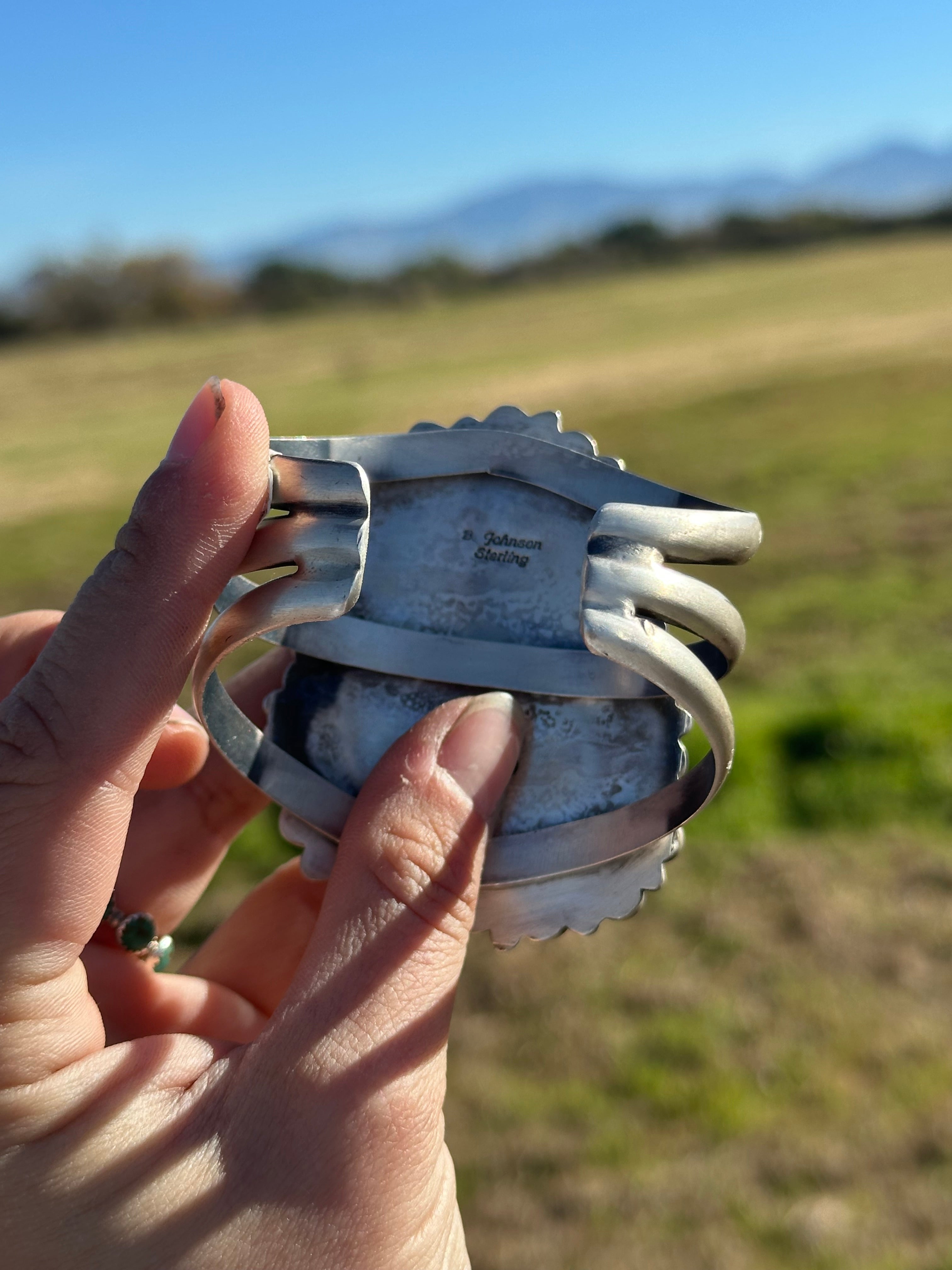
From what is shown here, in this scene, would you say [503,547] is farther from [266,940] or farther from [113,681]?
[266,940]

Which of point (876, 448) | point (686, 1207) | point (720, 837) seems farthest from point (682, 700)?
point (876, 448)

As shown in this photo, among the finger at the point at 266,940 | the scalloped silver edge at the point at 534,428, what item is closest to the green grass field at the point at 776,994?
the finger at the point at 266,940

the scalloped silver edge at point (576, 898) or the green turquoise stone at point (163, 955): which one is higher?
the scalloped silver edge at point (576, 898)

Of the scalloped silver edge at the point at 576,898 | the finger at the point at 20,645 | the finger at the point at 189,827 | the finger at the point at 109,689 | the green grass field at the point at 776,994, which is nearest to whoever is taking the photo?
the finger at the point at 109,689

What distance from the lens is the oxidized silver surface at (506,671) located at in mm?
1827

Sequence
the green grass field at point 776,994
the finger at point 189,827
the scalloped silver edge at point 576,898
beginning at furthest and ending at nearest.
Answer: the green grass field at point 776,994 < the finger at point 189,827 < the scalloped silver edge at point 576,898

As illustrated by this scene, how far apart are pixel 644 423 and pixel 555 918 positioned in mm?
12411

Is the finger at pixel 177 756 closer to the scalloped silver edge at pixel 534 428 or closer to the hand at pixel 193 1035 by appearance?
the hand at pixel 193 1035

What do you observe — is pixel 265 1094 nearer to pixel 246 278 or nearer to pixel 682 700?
pixel 682 700

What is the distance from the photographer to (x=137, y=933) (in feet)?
6.86

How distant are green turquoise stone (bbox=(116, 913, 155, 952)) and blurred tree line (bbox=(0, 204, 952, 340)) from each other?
29.9 meters

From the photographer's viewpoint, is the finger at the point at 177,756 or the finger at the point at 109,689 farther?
the finger at the point at 177,756

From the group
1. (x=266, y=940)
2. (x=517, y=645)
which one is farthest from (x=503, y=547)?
(x=266, y=940)

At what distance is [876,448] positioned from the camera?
11289 millimetres
